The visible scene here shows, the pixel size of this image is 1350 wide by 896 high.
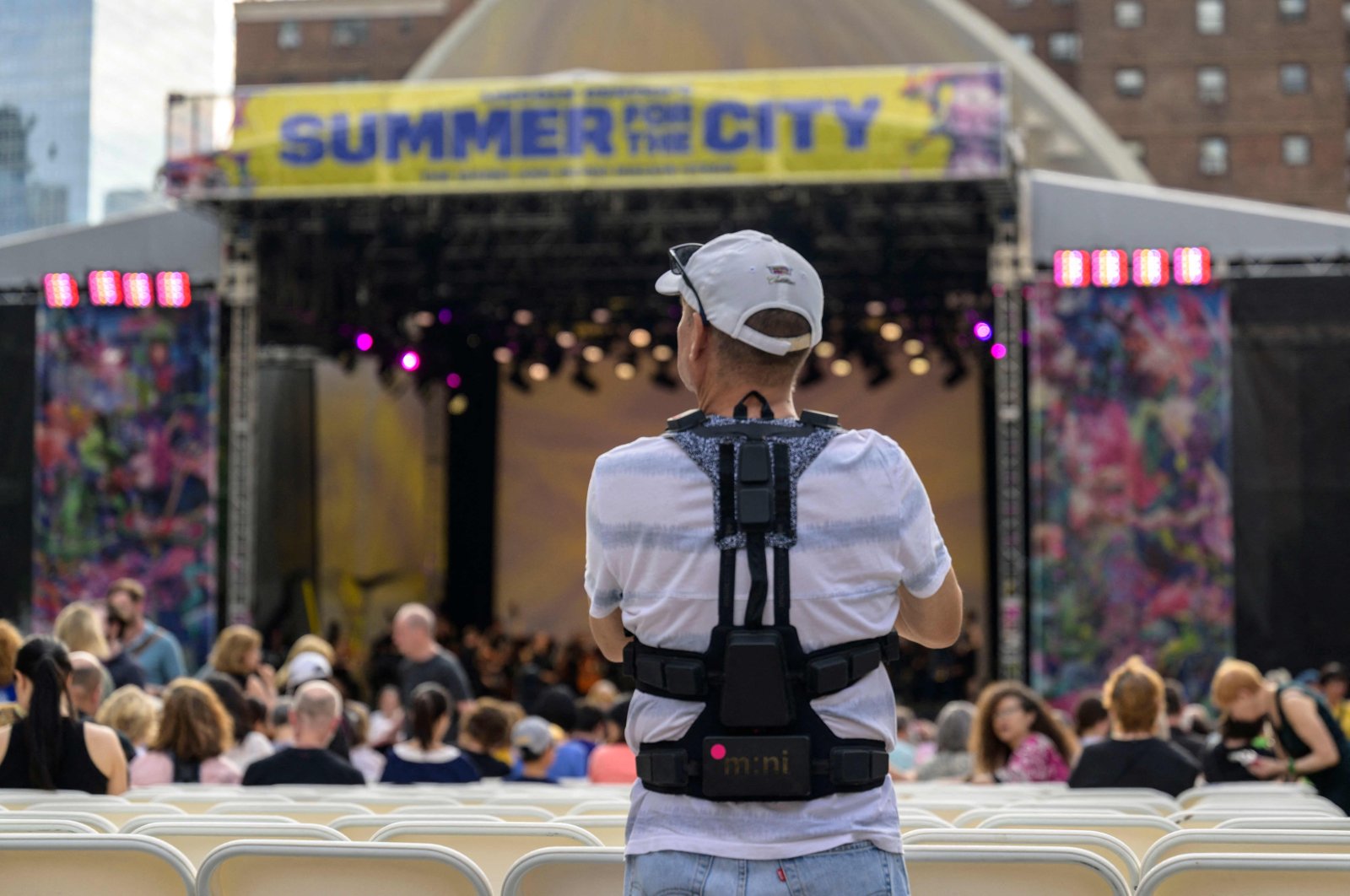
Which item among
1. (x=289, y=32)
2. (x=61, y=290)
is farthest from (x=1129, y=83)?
(x=61, y=290)

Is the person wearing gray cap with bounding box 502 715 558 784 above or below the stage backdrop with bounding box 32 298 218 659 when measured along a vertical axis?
below

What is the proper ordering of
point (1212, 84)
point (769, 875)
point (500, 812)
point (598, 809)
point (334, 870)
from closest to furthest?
point (769, 875) < point (334, 870) < point (500, 812) < point (598, 809) < point (1212, 84)

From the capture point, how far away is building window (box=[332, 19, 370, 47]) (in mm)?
68250

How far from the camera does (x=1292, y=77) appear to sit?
59.8 metres

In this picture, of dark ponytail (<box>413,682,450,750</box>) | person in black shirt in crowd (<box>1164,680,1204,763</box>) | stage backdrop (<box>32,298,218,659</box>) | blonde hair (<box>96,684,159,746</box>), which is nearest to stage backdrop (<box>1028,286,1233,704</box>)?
person in black shirt in crowd (<box>1164,680,1204,763</box>)

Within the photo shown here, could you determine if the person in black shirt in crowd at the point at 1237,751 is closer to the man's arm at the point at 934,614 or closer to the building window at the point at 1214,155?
the man's arm at the point at 934,614

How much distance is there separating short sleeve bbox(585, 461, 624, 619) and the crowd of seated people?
3.14m

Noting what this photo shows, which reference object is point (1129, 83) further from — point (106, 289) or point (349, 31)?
point (106, 289)

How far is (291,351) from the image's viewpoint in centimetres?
2002

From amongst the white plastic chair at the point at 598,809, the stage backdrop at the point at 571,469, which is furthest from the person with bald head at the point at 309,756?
the stage backdrop at the point at 571,469

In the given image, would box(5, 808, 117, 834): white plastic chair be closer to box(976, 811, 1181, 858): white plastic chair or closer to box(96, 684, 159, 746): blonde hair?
box(976, 811, 1181, 858): white plastic chair

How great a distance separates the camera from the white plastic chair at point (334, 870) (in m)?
3.03

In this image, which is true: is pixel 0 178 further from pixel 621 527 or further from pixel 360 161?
pixel 621 527

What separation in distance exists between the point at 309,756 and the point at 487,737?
4.50 ft
